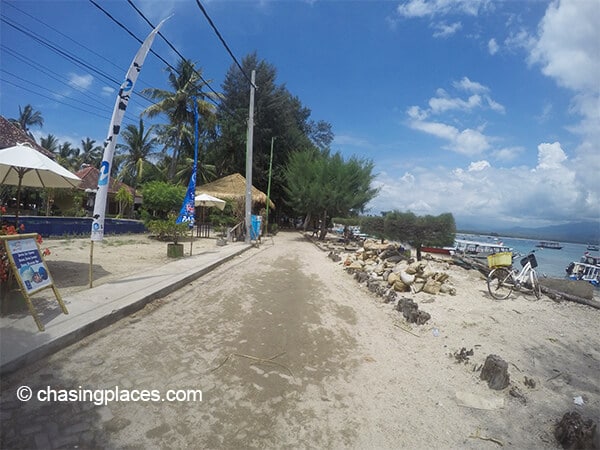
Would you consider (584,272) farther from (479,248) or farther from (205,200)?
(205,200)

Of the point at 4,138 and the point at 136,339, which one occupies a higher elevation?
the point at 4,138

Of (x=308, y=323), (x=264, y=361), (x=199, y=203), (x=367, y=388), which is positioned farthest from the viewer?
(x=199, y=203)

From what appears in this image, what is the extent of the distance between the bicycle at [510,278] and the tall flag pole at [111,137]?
861 centimetres

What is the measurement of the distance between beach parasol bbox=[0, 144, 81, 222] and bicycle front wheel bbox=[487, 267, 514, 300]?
9621mm

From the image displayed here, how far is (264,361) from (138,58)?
6615 millimetres

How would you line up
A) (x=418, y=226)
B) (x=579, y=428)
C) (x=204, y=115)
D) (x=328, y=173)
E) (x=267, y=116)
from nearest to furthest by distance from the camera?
(x=579, y=428) → (x=418, y=226) → (x=328, y=173) → (x=204, y=115) → (x=267, y=116)

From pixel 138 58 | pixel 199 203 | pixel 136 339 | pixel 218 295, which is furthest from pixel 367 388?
pixel 199 203

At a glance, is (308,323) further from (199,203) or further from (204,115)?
(204,115)

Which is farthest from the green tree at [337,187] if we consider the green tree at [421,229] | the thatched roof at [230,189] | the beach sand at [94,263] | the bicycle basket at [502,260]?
the bicycle basket at [502,260]

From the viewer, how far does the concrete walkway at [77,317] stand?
3223 millimetres

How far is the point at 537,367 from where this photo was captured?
13.1 feet

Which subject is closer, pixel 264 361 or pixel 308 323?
pixel 264 361

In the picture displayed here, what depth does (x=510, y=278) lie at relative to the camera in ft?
24.7

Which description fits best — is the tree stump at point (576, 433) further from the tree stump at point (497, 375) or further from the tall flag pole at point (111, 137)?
the tall flag pole at point (111, 137)
